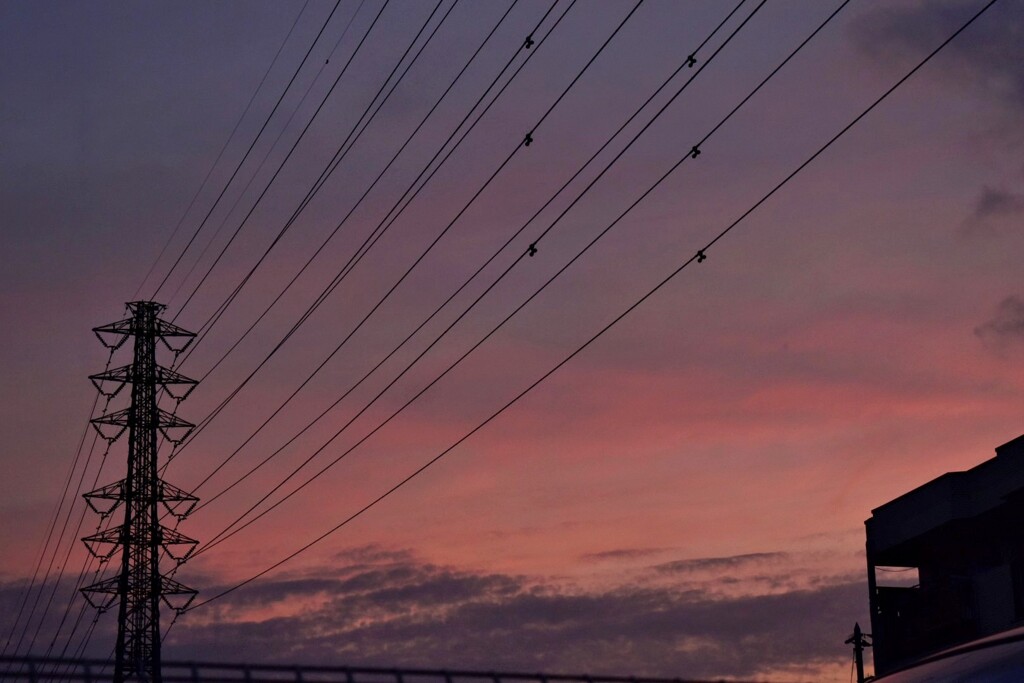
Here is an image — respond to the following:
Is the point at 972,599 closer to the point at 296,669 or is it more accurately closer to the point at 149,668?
the point at 296,669

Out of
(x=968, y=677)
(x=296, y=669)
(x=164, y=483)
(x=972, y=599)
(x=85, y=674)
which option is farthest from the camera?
(x=164, y=483)

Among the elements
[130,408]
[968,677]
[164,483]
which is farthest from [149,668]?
[968,677]

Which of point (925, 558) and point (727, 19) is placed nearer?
point (727, 19)

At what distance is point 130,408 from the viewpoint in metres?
60.7

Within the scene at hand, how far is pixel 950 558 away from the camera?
56375 millimetres

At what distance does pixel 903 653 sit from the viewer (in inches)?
2170

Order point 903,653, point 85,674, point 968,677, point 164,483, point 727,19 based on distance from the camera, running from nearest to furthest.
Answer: point 968,677, point 727,19, point 85,674, point 903,653, point 164,483

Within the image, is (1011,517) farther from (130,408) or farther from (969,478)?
(130,408)

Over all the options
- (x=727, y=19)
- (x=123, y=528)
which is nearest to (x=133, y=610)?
(x=123, y=528)

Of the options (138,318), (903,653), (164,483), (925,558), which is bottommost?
(903,653)

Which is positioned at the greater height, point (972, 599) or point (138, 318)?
point (138, 318)

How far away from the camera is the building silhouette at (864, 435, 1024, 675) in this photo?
161 feet

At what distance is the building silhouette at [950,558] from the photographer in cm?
4919

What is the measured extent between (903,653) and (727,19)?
42134 mm
